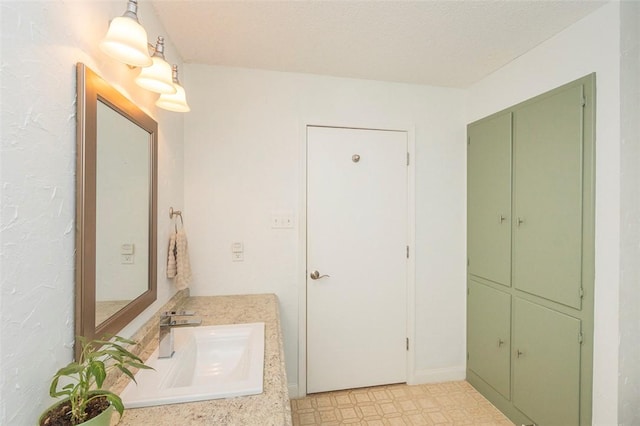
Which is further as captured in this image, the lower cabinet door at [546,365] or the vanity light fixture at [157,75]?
the lower cabinet door at [546,365]

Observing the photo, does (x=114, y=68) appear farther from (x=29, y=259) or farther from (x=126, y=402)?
(x=126, y=402)

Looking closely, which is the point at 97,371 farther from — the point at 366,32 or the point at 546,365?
the point at 546,365

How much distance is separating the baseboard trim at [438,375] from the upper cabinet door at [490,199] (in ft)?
2.68

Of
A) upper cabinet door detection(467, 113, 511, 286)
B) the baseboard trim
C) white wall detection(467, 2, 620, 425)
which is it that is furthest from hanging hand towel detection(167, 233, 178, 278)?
white wall detection(467, 2, 620, 425)

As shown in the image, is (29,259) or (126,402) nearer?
(29,259)

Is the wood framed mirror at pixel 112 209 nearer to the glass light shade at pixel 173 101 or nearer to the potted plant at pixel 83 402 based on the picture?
the glass light shade at pixel 173 101

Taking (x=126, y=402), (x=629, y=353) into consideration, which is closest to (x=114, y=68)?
(x=126, y=402)

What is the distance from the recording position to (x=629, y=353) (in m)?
1.36

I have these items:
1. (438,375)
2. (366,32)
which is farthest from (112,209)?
(438,375)

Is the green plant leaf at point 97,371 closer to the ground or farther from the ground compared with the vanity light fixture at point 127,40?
closer to the ground

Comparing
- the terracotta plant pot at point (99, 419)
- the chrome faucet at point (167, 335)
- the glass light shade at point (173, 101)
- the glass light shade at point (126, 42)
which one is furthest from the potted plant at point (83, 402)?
the glass light shade at point (173, 101)

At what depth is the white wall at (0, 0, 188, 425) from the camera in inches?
24.1

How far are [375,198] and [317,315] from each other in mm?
990

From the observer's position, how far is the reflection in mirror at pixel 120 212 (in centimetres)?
94
